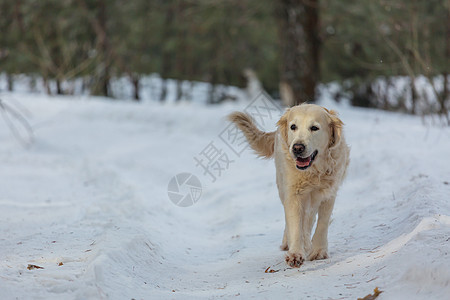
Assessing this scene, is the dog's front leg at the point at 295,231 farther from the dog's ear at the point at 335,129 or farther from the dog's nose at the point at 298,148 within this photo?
the dog's ear at the point at 335,129

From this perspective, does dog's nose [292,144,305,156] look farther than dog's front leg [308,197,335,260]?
No

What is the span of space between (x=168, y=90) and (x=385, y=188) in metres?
21.4

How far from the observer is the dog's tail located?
5.81 m

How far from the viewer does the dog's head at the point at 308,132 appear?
4.46m

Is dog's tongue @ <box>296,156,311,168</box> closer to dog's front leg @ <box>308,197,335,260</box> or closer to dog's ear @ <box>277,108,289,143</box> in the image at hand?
dog's ear @ <box>277,108,289,143</box>

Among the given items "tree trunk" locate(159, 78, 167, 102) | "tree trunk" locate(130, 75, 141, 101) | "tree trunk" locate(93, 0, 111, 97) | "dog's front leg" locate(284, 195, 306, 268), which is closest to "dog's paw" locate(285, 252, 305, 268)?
"dog's front leg" locate(284, 195, 306, 268)

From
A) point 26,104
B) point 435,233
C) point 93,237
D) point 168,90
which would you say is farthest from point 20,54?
point 435,233

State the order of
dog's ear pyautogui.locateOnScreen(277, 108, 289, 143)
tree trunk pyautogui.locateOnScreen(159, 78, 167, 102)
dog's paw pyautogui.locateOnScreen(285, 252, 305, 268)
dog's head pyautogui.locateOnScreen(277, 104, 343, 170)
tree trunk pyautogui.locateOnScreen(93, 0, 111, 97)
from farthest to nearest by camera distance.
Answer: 1. tree trunk pyautogui.locateOnScreen(159, 78, 167, 102)
2. tree trunk pyautogui.locateOnScreen(93, 0, 111, 97)
3. dog's ear pyautogui.locateOnScreen(277, 108, 289, 143)
4. dog's head pyautogui.locateOnScreen(277, 104, 343, 170)
5. dog's paw pyautogui.locateOnScreen(285, 252, 305, 268)

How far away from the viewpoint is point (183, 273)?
468cm

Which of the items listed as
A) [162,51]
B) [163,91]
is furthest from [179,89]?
[162,51]

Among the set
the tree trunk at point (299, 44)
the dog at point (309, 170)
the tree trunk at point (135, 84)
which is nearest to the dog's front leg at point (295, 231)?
the dog at point (309, 170)

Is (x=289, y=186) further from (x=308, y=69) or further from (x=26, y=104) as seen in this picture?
(x=26, y=104)

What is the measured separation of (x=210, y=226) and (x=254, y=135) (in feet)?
5.16

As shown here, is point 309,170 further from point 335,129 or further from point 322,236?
point 322,236
